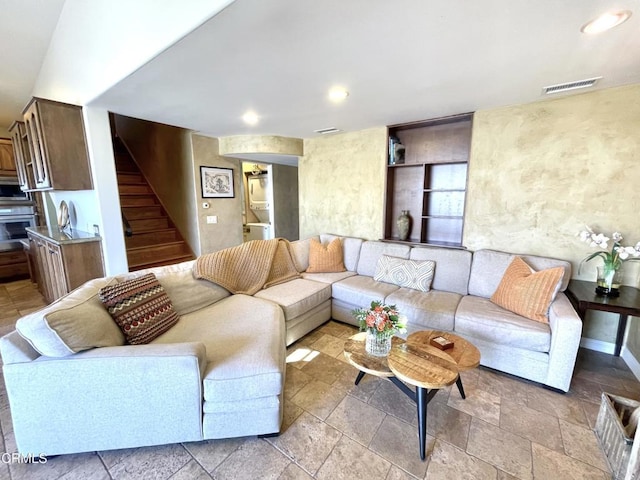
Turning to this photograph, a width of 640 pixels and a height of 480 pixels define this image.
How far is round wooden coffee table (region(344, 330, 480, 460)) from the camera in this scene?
4.82ft

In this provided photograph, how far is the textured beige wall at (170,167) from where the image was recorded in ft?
13.0

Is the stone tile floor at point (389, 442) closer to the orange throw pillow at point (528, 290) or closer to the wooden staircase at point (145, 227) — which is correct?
the orange throw pillow at point (528, 290)

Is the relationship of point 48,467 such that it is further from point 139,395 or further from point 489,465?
point 489,465

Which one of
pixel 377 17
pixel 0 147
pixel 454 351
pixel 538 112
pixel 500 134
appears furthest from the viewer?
pixel 0 147

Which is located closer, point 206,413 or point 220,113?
point 206,413

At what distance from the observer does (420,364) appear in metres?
1.58

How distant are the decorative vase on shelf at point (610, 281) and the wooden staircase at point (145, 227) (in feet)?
15.6

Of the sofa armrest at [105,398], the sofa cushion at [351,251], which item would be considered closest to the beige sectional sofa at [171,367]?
the sofa armrest at [105,398]

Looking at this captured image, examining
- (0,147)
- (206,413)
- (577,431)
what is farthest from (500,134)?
(0,147)

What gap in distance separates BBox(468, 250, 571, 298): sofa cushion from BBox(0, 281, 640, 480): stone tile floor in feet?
2.56

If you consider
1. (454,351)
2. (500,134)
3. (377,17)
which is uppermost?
(377,17)

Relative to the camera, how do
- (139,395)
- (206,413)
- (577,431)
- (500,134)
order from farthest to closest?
(500,134)
(577,431)
(206,413)
(139,395)

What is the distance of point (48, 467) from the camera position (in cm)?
143

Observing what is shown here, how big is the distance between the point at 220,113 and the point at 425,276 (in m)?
2.75
